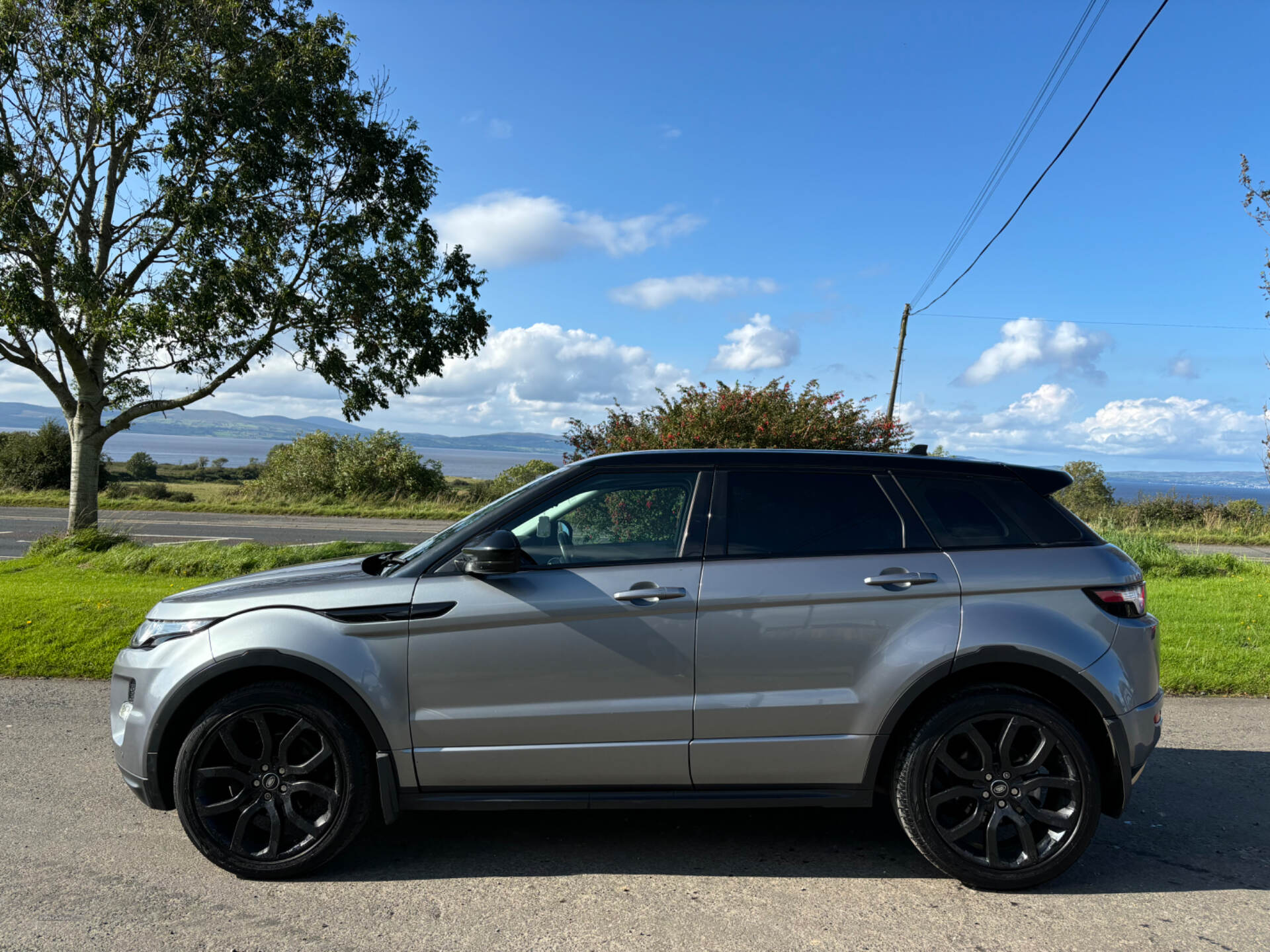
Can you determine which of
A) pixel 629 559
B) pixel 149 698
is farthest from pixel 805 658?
pixel 149 698

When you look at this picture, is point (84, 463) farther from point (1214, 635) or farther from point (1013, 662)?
point (1214, 635)

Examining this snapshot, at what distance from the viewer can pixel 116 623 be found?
7.73m

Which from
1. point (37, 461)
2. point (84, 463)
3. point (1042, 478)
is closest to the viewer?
point (1042, 478)

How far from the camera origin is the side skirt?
346 cm

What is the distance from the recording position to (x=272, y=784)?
3457 mm

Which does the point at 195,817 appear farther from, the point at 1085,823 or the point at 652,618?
the point at 1085,823

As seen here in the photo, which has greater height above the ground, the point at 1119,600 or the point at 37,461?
the point at 37,461

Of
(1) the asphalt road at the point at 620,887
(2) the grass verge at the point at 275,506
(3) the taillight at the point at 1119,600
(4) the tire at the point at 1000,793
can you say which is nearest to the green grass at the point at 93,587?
(1) the asphalt road at the point at 620,887

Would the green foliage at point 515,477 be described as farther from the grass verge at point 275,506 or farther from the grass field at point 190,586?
the grass field at point 190,586

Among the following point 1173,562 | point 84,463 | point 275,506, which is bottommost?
point 275,506

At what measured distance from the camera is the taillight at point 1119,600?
355cm

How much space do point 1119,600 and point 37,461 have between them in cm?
3258

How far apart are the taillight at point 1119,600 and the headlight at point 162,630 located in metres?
3.73

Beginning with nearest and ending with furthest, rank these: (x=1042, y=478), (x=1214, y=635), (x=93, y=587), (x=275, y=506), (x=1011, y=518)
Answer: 1. (x=1011, y=518)
2. (x=1042, y=478)
3. (x=1214, y=635)
4. (x=93, y=587)
5. (x=275, y=506)
